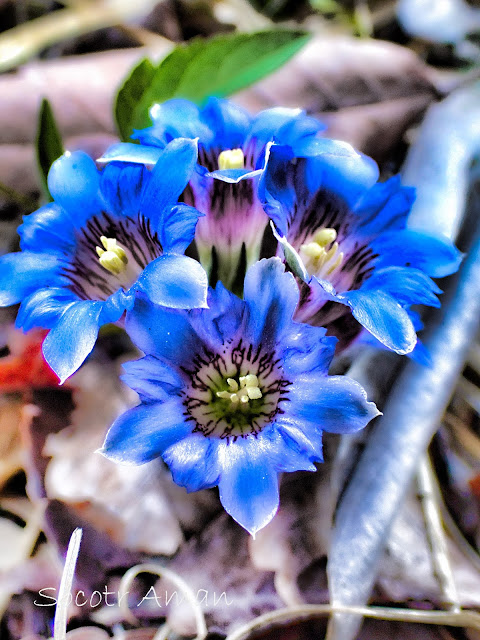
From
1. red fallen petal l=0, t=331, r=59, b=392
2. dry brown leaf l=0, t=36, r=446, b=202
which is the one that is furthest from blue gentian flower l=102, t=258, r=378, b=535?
dry brown leaf l=0, t=36, r=446, b=202

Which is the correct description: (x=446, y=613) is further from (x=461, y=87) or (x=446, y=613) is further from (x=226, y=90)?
(x=461, y=87)

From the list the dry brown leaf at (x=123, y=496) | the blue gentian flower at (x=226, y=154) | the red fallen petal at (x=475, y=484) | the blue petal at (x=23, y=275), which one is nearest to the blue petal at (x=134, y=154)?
the blue gentian flower at (x=226, y=154)

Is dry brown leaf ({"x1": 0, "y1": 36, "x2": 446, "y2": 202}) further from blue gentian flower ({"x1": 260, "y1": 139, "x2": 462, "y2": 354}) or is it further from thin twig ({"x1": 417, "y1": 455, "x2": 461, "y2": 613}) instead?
thin twig ({"x1": 417, "y1": 455, "x2": 461, "y2": 613})

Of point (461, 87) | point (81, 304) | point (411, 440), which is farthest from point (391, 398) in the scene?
point (461, 87)

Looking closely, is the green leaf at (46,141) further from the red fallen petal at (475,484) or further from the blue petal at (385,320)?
the red fallen petal at (475,484)

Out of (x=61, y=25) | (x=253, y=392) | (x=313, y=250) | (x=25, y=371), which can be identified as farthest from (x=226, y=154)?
(x=61, y=25)

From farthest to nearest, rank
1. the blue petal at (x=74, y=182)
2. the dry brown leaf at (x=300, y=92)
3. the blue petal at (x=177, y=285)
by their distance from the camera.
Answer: the dry brown leaf at (x=300, y=92) < the blue petal at (x=74, y=182) < the blue petal at (x=177, y=285)
